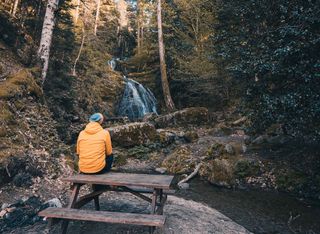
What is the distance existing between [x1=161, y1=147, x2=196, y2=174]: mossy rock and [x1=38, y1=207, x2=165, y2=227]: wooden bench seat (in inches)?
262

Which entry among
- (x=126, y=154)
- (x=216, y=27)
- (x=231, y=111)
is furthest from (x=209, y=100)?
(x=126, y=154)

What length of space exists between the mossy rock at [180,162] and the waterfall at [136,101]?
8.27 meters

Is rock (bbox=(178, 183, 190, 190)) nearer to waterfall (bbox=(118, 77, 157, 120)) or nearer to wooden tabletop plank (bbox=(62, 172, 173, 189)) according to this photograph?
wooden tabletop plank (bbox=(62, 172, 173, 189))

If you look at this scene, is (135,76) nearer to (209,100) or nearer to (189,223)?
(209,100)

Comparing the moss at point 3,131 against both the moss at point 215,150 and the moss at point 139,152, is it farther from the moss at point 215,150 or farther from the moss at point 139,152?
the moss at point 215,150

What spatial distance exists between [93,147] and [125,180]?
2.99 feet

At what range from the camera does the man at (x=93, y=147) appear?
5031 mm

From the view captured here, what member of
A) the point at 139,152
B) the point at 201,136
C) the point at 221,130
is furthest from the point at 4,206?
the point at 221,130

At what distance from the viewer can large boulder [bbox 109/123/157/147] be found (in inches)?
518

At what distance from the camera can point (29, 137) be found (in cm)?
777

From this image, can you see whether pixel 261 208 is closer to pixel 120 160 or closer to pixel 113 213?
pixel 113 213

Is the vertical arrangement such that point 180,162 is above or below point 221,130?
below

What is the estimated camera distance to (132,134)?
13.4 metres

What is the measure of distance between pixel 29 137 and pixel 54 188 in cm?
191
